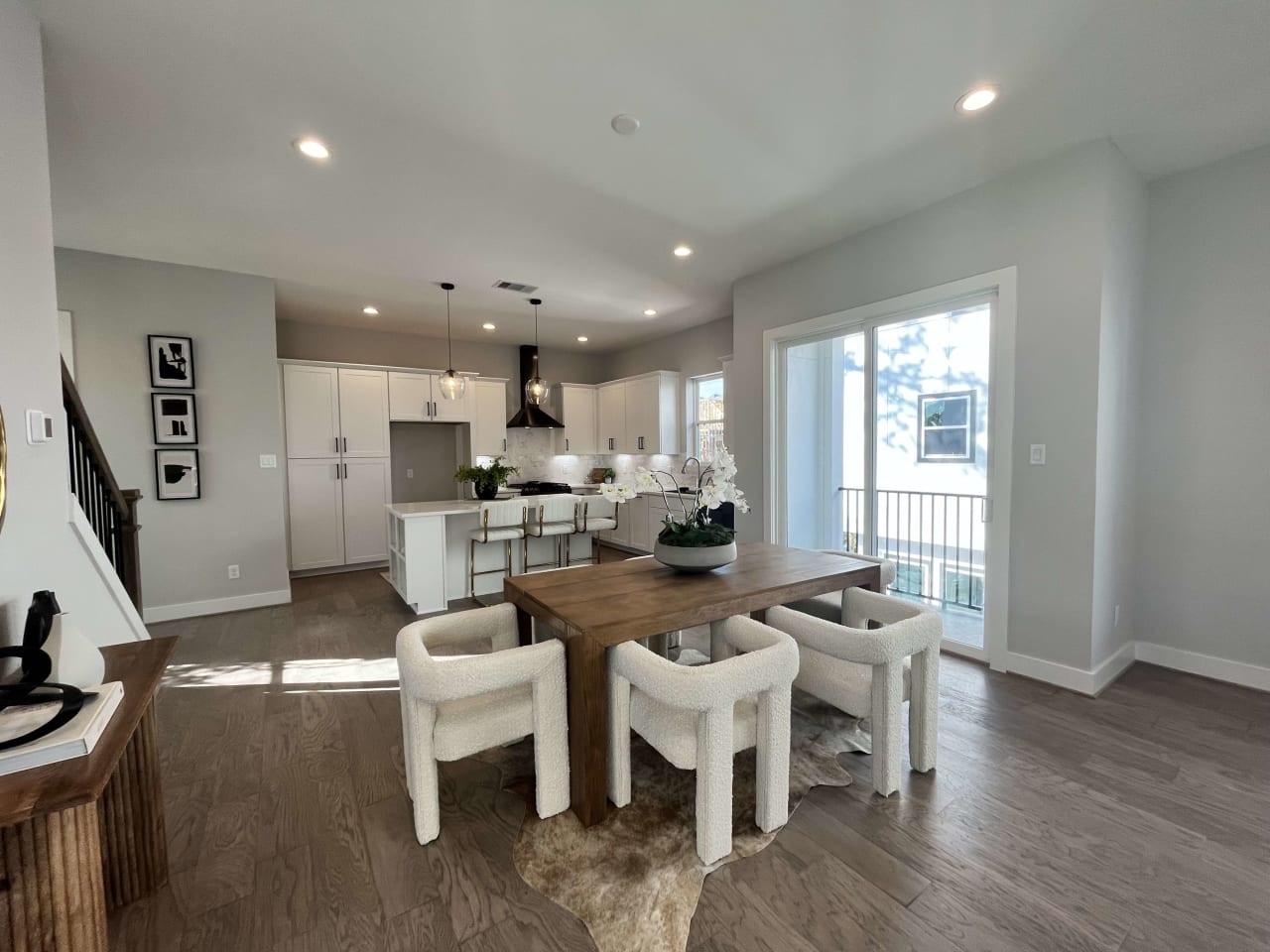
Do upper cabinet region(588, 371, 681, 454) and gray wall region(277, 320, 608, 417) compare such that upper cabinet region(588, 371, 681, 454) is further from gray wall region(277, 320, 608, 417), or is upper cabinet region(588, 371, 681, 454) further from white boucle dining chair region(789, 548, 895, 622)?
white boucle dining chair region(789, 548, 895, 622)

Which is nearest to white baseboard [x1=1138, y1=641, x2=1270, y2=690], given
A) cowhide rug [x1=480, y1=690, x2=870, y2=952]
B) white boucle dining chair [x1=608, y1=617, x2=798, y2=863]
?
cowhide rug [x1=480, y1=690, x2=870, y2=952]

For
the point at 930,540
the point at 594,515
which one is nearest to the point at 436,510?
the point at 594,515

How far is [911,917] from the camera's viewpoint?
139 cm

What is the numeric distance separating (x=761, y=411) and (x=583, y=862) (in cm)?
349

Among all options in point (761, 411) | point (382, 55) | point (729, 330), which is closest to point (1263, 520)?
point (761, 411)

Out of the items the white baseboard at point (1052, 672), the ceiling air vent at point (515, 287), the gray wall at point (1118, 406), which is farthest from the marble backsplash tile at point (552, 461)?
the gray wall at point (1118, 406)

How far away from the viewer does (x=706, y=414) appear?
629 cm

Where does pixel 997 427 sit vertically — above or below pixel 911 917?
above

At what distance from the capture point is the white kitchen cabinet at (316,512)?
532 centimetres

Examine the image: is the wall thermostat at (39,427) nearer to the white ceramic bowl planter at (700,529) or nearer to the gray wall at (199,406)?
the white ceramic bowl planter at (700,529)

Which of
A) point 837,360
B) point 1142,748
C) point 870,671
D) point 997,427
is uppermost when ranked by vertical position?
point 837,360

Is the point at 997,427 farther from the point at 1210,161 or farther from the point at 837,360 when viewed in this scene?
the point at 1210,161

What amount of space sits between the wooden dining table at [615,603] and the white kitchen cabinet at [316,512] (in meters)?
4.28

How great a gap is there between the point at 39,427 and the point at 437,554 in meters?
2.66
